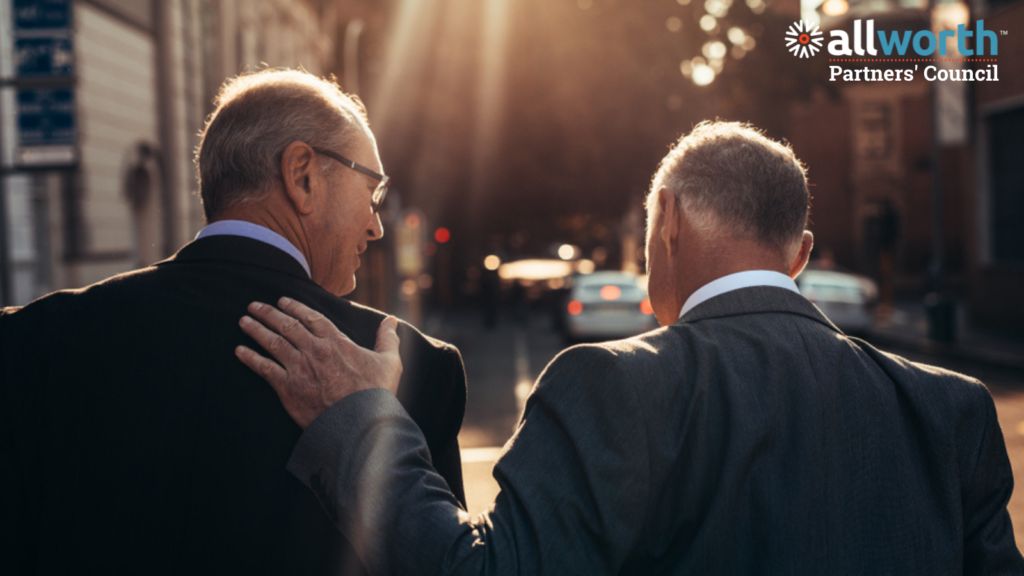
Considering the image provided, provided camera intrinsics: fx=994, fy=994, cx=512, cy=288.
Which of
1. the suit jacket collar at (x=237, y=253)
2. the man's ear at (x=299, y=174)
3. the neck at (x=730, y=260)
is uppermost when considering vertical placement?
the man's ear at (x=299, y=174)

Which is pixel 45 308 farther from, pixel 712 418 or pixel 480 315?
pixel 480 315

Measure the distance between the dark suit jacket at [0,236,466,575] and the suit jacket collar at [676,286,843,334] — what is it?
81 cm

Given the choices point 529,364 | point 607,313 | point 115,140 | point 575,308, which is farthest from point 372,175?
point 575,308

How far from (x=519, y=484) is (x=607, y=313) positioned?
55.4 feet

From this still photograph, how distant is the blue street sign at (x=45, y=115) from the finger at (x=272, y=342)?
18.0 feet

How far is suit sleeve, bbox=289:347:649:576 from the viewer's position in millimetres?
1681

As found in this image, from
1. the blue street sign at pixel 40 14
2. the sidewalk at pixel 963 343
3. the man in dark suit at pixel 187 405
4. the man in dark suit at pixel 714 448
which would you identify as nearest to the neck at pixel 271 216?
the man in dark suit at pixel 187 405

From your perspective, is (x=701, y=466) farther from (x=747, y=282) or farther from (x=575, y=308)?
(x=575, y=308)

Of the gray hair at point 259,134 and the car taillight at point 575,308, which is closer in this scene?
the gray hair at point 259,134

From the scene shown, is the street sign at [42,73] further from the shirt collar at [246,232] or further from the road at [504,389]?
the shirt collar at [246,232]

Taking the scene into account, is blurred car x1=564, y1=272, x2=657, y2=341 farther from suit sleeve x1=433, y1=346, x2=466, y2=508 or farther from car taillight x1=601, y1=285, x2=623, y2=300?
suit sleeve x1=433, y1=346, x2=466, y2=508

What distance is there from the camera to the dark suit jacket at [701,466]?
5.53 ft

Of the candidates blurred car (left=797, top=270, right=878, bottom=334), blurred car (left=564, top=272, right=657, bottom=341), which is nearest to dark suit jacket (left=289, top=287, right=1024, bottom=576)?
blurred car (left=564, top=272, right=657, bottom=341)

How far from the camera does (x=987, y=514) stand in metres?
1.91
